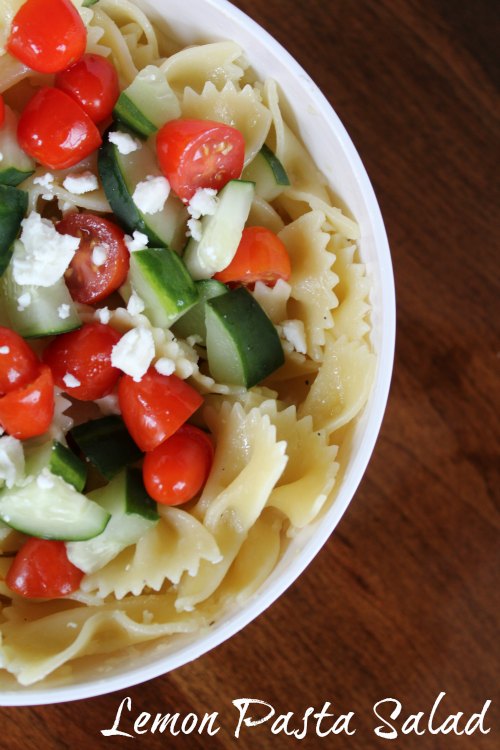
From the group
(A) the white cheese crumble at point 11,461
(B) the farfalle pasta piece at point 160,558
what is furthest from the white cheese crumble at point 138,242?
(B) the farfalle pasta piece at point 160,558

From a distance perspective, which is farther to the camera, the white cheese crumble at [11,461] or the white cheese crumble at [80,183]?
the white cheese crumble at [80,183]

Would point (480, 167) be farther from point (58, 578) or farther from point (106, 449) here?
point (58, 578)

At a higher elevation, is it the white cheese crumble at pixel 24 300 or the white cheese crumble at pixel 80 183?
the white cheese crumble at pixel 80 183

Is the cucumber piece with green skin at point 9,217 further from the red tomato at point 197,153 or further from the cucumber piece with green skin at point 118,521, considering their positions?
the cucumber piece with green skin at point 118,521

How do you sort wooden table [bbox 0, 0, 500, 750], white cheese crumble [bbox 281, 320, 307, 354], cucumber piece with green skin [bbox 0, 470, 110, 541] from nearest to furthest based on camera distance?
1. cucumber piece with green skin [bbox 0, 470, 110, 541]
2. white cheese crumble [bbox 281, 320, 307, 354]
3. wooden table [bbox 0, 0, 500, 750]

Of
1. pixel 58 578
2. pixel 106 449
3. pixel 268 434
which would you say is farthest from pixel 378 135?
pixel 58 578

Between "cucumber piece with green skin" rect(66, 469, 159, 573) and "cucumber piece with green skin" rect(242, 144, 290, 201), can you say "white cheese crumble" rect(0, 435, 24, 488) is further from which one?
"cucumber piece with green skin" rect(242, 144, 290, 201)

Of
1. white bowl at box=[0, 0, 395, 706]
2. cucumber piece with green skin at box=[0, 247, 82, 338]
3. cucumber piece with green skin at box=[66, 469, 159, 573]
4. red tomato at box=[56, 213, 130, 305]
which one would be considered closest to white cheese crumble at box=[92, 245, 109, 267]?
red tomato at box=[56, 213, 130, 305]
